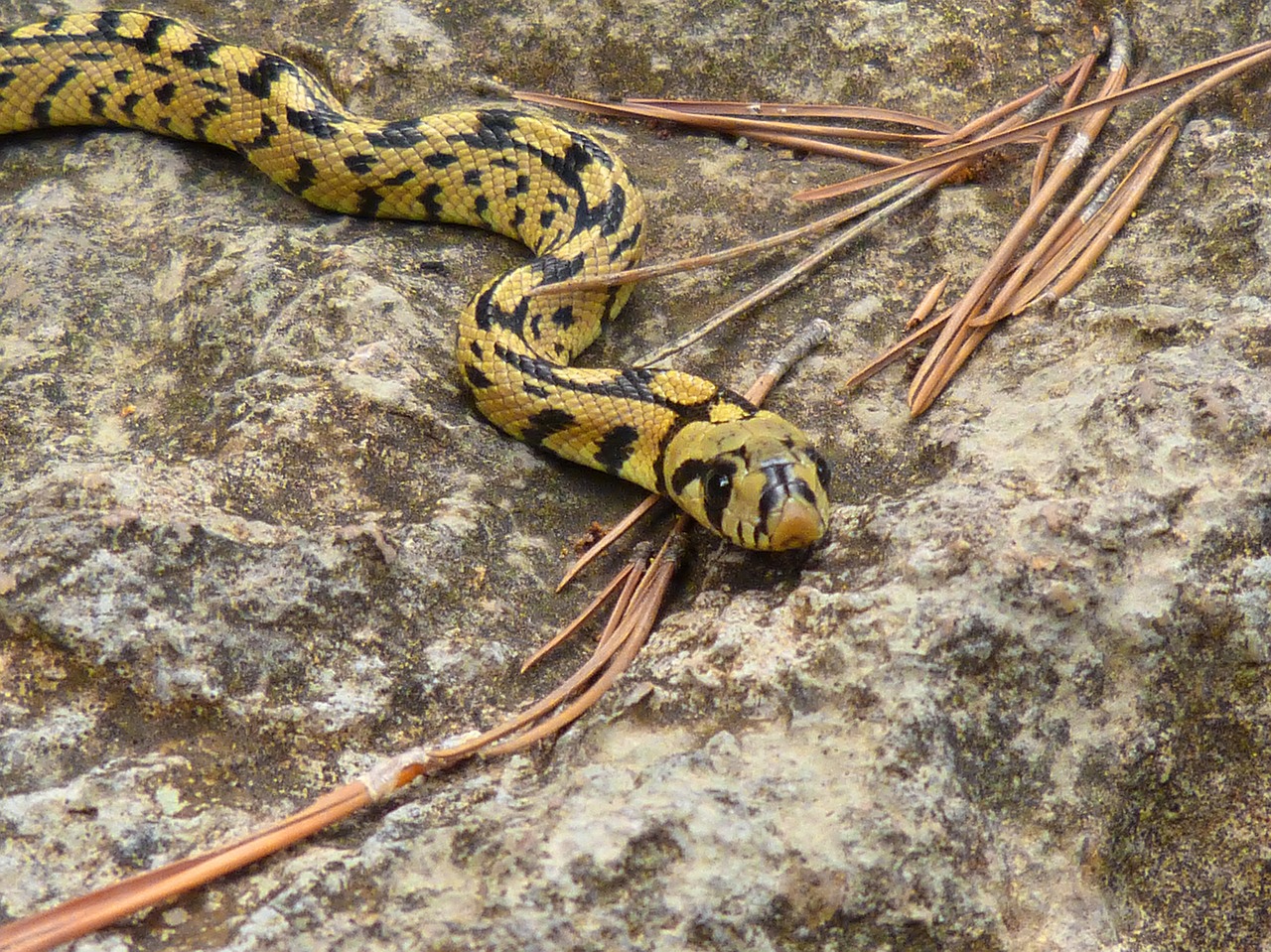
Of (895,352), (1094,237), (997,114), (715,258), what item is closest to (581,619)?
(895,352)

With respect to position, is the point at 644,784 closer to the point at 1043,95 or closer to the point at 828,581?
the point at 828,581

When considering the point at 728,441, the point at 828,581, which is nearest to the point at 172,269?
the point at 728,441

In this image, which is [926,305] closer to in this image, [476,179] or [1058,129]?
[1058,129]

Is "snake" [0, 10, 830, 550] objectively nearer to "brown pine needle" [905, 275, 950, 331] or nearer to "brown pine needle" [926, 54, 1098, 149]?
"brown pine needle" [905, 275, 950, 331]

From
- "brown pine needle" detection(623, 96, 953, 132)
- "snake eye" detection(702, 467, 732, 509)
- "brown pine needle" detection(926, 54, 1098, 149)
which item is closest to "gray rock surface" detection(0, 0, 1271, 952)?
"snake eye" detection(702, 467, 732, 509)

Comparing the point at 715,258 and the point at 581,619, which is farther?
the point at 715,258

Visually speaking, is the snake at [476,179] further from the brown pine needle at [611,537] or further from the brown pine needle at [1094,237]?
the brown pine needle at [1094,237]
